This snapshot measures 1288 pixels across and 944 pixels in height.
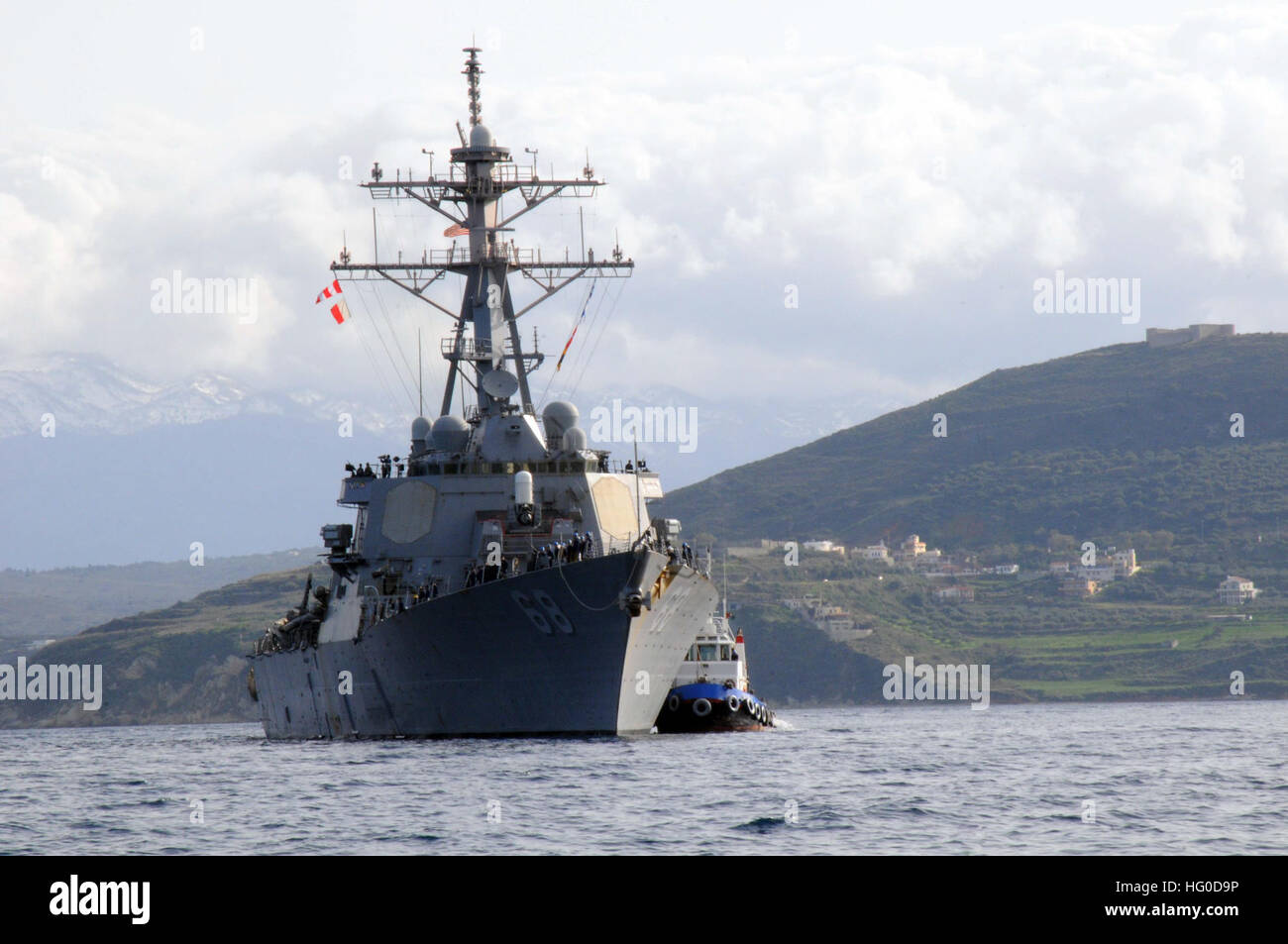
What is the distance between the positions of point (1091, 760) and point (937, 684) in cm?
11309

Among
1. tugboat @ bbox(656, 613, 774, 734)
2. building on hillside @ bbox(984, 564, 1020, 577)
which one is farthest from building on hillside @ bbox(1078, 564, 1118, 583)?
tugboat @ bbox(656, 613, 774, 734)

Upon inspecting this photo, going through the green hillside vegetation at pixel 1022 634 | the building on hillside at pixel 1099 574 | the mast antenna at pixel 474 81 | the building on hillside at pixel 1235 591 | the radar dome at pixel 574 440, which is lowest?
the green hillside vegetation at pixel 1022 634

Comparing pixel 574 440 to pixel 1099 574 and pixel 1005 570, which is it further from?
pixel 1005 570

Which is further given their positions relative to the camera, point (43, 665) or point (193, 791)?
point (43, 665)

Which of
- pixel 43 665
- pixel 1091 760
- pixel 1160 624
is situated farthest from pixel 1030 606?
pixel 1091 760

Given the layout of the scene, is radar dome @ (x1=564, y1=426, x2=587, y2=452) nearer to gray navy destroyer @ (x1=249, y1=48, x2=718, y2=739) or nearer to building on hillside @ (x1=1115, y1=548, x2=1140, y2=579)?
gray navy destroyer @ (x1=249, y1=48, x2=718, y2=739)

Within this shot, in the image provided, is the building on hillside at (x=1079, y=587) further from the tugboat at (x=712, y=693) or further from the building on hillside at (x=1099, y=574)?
the tugboat at (x=712, y=693)

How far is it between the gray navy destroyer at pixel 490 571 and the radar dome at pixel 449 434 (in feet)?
0.18

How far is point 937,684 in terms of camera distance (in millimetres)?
150125
